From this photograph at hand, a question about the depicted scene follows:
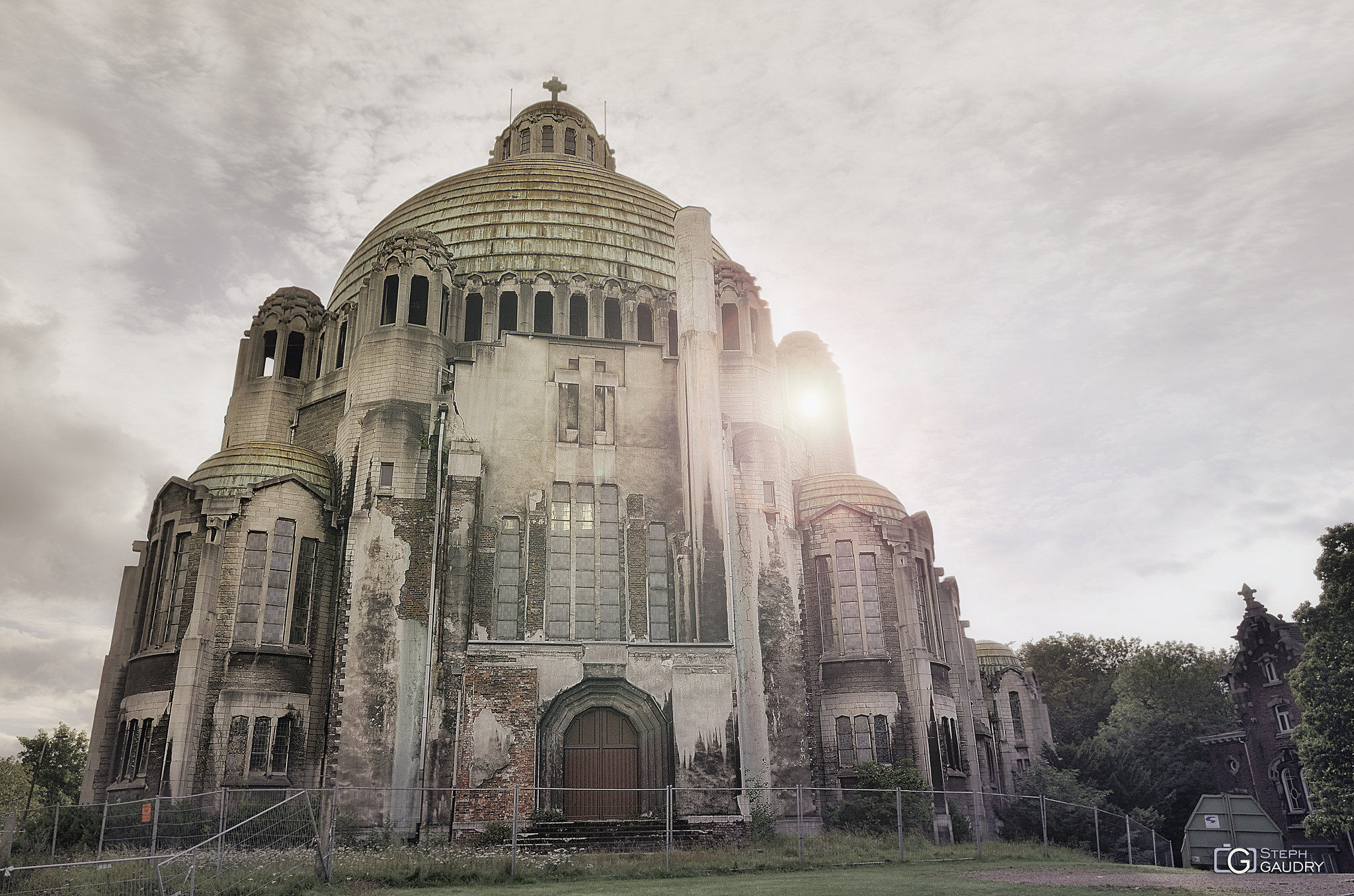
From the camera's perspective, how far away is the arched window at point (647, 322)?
3431cm

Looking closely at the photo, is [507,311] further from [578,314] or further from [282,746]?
[282,746]

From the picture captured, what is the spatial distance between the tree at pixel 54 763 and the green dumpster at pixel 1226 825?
A: 62839 millimetres

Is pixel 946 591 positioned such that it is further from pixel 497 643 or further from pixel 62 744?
pixel 62 744

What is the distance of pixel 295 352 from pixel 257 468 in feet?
31.9

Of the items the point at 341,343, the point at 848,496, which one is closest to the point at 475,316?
the point at 341,343

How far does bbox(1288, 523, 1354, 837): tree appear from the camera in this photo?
25234mm

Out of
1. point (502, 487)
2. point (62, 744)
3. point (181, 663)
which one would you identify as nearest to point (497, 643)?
Result: point (502, 487)

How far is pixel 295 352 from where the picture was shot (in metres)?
36.6

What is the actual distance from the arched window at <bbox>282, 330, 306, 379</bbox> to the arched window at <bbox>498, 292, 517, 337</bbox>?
27.8 ft

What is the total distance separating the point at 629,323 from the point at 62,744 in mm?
53566

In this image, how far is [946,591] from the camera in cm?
3434

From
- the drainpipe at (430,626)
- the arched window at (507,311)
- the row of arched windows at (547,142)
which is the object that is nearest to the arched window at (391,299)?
the arched window at (507,311)

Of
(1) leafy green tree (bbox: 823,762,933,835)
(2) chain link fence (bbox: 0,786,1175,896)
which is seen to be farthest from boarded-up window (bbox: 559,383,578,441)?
(1) leafy green tree (bbox: 823,762,933,835)

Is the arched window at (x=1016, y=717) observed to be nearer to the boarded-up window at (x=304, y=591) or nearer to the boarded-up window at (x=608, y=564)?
the boarded-up window at (x=608, y=564)
